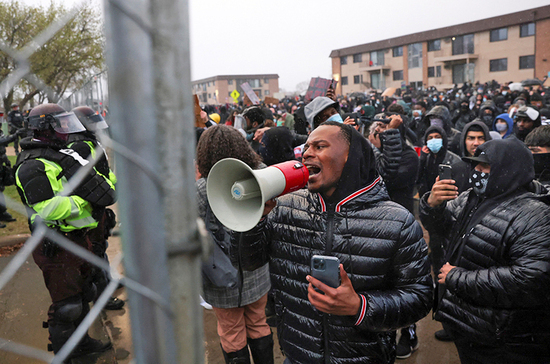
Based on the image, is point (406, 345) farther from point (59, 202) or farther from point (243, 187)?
point (59, 202)

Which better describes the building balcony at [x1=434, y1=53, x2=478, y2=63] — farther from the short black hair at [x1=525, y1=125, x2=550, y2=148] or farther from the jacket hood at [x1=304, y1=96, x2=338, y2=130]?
the jacket hood at [x1=304, y1=96, x2=338, y2=130]

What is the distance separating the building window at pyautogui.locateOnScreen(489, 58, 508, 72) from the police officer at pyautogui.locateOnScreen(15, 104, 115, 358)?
125ft

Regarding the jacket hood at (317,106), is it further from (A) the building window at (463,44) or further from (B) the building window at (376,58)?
(B) the building window at (376,58)

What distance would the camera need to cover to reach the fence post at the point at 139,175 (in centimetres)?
48

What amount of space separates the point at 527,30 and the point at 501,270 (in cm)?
3742

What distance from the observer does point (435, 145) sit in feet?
15.1

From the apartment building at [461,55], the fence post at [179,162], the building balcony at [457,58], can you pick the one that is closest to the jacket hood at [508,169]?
the fence post at [179,162]

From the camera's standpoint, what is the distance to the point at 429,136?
187 inches

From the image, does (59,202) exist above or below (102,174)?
below

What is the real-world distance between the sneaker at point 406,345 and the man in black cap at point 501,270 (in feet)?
3.47

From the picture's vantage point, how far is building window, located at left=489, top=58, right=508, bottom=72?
111 ft

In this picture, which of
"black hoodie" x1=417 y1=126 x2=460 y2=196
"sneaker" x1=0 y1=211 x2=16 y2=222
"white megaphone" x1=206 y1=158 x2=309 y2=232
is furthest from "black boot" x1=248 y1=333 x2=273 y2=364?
"sneaker" x1=0 y1=211 x2=16 y2=222

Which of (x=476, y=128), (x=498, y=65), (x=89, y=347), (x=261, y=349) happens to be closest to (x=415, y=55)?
(x=498, y=65)

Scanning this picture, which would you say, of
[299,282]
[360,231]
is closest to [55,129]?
[299,282]
